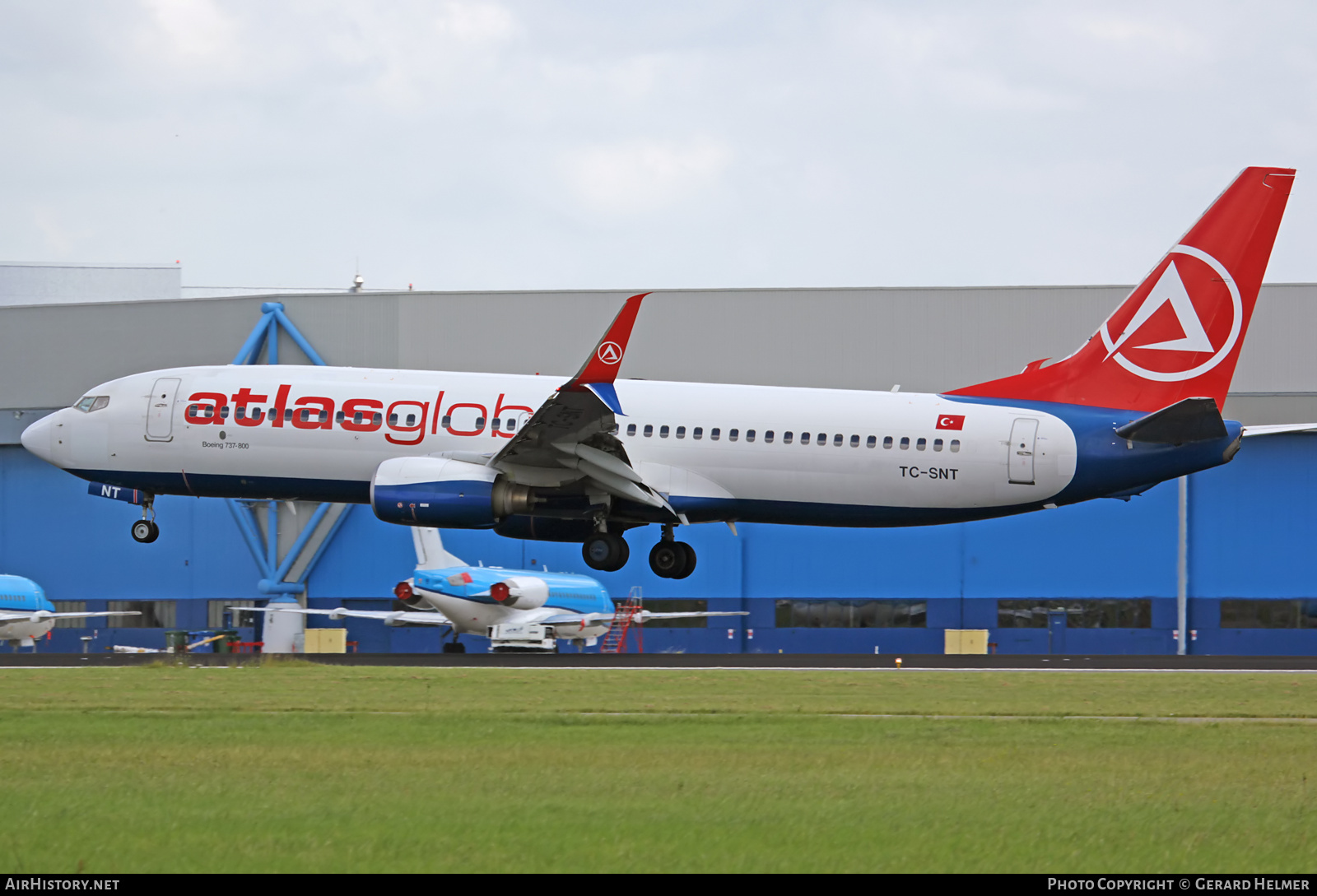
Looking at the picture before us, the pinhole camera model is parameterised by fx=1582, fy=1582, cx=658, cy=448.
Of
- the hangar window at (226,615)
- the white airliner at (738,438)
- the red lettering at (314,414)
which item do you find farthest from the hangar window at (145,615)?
the red lettering at (314,414)

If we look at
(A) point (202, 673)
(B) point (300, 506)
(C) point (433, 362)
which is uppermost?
(C) point (433, 362)

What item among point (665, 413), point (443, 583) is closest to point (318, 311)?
point (443, 583)

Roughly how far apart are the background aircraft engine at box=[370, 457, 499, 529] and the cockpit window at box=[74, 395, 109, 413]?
337 inches

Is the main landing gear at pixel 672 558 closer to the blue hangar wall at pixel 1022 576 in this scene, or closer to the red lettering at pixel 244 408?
the red lettering at pixel 244 408

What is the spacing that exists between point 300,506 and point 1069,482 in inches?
1719

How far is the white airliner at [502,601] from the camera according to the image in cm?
5850

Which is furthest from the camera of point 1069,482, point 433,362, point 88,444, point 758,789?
point 433,362

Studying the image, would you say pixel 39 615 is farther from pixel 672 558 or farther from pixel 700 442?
pixel 700 442

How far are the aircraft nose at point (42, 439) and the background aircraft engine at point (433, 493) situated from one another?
10.1 m

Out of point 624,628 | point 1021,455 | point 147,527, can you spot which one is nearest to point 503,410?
point 147,527

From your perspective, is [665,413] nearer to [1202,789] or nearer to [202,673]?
[202,673]

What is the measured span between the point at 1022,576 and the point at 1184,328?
30.9 metres

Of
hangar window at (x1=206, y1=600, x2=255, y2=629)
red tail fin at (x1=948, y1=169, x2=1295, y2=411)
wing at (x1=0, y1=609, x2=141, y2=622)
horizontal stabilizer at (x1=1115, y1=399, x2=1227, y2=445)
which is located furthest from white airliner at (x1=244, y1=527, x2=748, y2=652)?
horizontal stabilizer at (x1=1115, y1=399, x2=1227, y2=445)

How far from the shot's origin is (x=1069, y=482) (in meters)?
35.3
